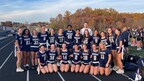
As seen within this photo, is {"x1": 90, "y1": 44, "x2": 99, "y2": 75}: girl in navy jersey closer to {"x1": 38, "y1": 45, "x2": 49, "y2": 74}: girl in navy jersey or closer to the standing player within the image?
the standing player

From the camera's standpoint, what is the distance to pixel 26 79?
38.7ft

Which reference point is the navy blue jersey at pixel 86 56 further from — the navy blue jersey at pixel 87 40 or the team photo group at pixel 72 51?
the navy blue jersey at pixel 87 40

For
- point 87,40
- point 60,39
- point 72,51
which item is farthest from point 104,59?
point 60,39

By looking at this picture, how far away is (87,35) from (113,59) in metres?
1.51

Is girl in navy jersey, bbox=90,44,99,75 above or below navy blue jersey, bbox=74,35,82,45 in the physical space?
below

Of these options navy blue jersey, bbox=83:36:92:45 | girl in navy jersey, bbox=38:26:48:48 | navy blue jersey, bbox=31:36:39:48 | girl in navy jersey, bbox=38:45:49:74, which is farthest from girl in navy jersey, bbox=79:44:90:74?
navy blue jersey, bbox=31:36:39:48

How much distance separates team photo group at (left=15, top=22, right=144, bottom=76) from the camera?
12875 mm

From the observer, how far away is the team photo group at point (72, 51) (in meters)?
12.9

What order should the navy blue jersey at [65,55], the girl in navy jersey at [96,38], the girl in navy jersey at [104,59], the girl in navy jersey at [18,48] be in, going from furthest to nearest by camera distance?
the girl in navy jersey at [18,48] → the girl in navy jersey at [96,38] → the navy blue jersey at [65,55] → the girl in navy jersey at [104,59]

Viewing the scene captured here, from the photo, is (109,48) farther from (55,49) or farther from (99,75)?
(55,49)

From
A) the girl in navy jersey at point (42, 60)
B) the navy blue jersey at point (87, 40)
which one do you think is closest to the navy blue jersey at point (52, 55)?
the girl in navy jersey at point (42, 60)

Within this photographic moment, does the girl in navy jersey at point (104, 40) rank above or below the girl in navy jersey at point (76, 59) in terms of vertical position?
above

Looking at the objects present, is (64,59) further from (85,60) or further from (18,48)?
(18,48)

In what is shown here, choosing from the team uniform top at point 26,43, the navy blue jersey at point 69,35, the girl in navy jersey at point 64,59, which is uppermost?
the navy blue jersey at point 69,35
